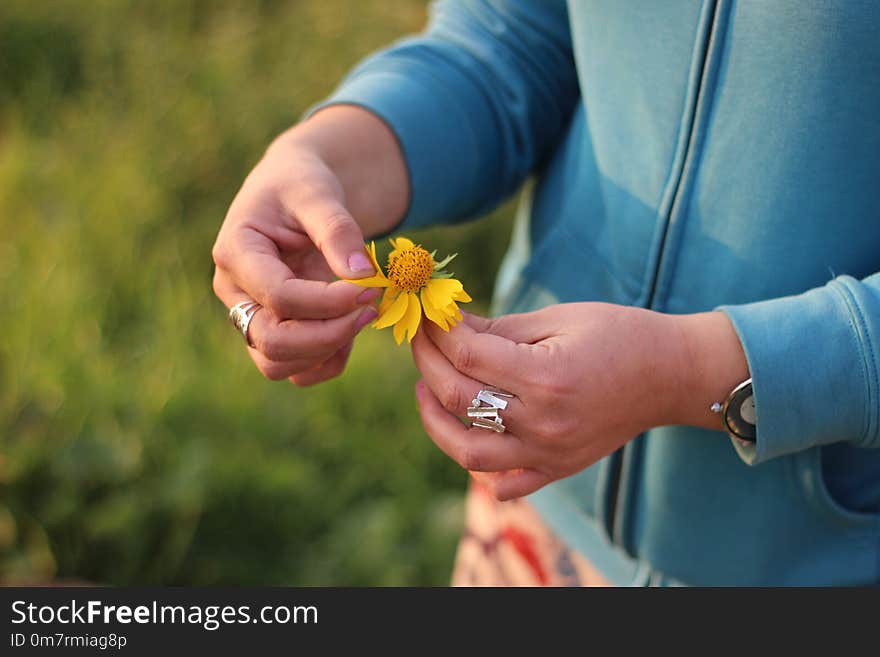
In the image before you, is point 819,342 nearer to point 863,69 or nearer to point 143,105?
point 863,69

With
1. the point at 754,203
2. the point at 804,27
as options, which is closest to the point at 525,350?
the point at 754,203

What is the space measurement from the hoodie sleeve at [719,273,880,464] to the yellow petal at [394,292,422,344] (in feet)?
1.11

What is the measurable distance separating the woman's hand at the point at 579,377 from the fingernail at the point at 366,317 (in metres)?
0.09

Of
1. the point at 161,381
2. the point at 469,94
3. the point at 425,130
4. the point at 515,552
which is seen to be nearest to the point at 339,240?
the point at 425,130

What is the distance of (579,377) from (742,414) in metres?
0.19

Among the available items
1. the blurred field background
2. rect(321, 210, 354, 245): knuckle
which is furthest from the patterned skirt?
the blurred field background

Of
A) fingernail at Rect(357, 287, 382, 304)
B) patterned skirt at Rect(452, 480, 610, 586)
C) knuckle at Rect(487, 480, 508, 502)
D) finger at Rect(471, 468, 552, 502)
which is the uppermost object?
fingernail at Rect(357, 287, 382, 304)

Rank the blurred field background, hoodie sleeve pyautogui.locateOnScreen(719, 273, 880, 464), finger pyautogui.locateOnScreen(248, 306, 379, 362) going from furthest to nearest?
the blurred field background → finger pyautogui.locateOnScreen(248, 306, 379, 362) → hoodie sleeve pyautogui.locateOnScreen(719, 273, 880, 464)

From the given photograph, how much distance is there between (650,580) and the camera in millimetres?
1182

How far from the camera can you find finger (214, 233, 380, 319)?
3.14 feet

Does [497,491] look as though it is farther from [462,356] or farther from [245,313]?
[245,313]

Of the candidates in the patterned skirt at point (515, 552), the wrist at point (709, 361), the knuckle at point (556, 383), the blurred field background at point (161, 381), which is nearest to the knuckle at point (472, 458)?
the knuckle at point (556, 383)

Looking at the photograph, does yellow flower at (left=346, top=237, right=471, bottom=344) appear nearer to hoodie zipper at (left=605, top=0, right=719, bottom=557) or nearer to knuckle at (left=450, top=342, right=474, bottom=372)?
knuckle at (left=450, top=342, right=474, bottom=372)

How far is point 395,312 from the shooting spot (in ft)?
3.26
